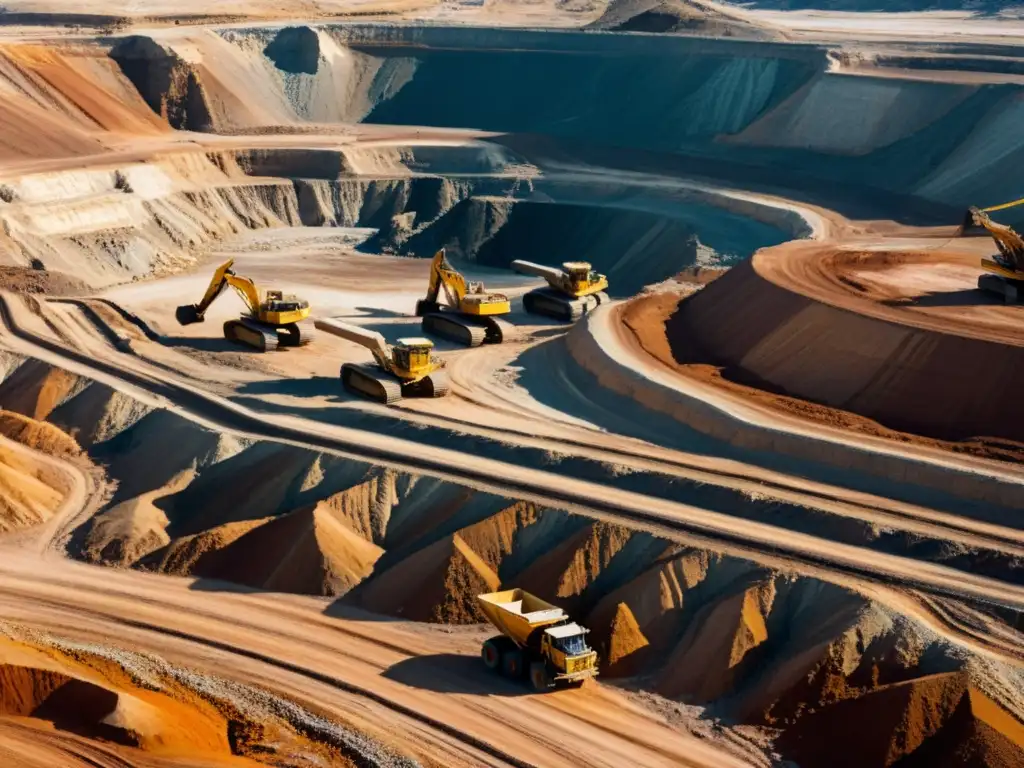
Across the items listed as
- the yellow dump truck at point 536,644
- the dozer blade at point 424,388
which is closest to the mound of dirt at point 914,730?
the yellow dump truck at point 536,644

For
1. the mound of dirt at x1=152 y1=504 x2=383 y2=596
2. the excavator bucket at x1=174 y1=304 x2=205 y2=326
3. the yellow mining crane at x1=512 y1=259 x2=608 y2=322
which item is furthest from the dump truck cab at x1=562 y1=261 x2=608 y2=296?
the mound of dirt at x1=152 y1=504 x2=383 y2=596

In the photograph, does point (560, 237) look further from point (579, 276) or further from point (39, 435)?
point (39, 435)

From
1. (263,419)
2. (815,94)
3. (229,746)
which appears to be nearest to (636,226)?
(815,94)

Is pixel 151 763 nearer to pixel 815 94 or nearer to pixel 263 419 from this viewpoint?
pixel 263 419

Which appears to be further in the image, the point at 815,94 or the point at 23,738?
the point at 815,94

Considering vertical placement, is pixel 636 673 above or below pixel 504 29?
below

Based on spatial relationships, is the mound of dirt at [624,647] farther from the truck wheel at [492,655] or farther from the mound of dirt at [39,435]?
the mound of dirt at [39,435]

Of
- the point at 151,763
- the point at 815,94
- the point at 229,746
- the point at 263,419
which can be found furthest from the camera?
the point at 815,94
